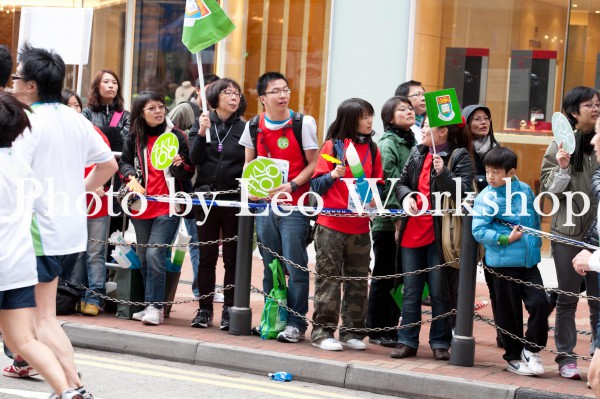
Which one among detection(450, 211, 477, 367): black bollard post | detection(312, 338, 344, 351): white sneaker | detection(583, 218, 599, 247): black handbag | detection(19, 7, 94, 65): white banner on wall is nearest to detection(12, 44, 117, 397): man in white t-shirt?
detection(312, 338, 344, 351): white sneaker

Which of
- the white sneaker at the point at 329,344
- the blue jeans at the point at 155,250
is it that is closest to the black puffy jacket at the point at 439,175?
the white sneaker at the point at 329,344

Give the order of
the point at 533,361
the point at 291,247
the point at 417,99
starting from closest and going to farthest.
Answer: the point at 533,361 → the point at 291,247 → the point at 417,99

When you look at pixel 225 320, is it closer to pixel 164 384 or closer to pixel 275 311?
pixel 275 311

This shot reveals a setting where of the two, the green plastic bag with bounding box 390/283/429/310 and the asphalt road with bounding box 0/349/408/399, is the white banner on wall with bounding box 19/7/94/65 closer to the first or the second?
the asphalt road with bounding box 0/349/408/399

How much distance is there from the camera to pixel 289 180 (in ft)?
28.3

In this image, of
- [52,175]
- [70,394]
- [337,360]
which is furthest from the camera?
[337,360]

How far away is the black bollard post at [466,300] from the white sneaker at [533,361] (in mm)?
393

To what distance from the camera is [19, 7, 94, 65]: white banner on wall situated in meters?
11.5

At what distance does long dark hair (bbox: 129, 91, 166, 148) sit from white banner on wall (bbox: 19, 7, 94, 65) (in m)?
2.42

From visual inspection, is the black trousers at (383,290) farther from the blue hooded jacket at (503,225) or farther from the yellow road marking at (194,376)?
the yellow road marking at (194,376)

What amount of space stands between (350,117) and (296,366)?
1.93 m

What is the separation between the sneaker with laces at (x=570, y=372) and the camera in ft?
25.0

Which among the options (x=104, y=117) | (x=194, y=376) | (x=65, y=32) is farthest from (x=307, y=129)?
(x=65, y=32)

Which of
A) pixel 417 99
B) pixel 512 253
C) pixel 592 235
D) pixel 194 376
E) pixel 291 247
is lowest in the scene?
pixel 194 376
